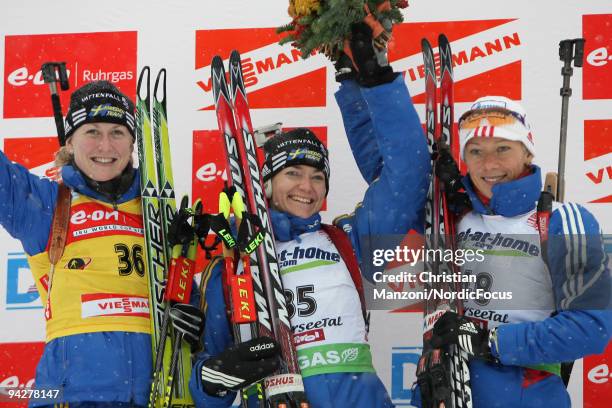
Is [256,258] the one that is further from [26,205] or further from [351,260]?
[26,205]

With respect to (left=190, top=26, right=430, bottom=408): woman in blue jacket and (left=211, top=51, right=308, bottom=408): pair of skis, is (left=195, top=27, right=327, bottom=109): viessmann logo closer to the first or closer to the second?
(left=211, top=51, right=308, bottom=408): pair of skis

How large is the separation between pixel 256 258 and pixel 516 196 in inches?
44.6

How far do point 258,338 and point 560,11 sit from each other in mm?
2674

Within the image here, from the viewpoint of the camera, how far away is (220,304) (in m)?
3.87

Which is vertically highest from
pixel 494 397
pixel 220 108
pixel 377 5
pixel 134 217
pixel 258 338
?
pixel 377 5

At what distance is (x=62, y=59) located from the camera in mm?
5234

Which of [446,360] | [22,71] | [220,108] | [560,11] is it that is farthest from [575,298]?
[22,71]

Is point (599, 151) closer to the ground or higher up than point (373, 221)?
higher up

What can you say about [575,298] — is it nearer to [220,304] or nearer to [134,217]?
[220,304]

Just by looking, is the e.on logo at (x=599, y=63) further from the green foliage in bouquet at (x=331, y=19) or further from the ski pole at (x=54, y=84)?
the ski pole at (x=54, y=84)

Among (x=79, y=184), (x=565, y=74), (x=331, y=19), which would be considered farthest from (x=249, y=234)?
(x=565, y=74)

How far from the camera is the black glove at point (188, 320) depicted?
3.78 meters

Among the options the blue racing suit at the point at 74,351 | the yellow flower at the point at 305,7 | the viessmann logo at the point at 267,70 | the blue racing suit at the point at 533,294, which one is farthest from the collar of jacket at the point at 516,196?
the viessmann logo at the point at 267,70

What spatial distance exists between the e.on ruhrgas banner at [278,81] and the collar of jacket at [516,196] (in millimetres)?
1339
